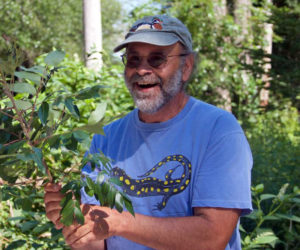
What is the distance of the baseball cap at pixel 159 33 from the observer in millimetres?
2017

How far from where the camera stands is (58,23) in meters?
21.8

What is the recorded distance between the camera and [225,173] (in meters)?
1.79

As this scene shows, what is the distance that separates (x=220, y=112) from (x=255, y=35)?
7.10 m

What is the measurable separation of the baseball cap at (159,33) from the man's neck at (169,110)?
26 cm

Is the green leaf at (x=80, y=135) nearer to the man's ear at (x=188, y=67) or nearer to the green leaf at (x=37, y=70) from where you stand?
the green leaf at (x=37, y=70)

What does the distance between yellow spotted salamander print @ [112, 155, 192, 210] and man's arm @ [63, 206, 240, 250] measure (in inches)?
5.8

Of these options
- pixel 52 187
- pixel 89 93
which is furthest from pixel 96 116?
pixel 52 187

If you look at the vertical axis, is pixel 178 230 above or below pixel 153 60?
below

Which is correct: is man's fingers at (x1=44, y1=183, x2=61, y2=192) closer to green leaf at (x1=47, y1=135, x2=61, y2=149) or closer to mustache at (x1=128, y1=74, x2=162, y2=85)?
green leaf at (x1=47, y1=135, x2=61, y2=149)

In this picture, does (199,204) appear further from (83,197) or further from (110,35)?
(110,35)

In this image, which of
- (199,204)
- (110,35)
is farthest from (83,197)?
(110,35)

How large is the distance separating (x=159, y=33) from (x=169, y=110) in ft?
1.14

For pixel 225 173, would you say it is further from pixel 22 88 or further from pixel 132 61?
pixel 22 88

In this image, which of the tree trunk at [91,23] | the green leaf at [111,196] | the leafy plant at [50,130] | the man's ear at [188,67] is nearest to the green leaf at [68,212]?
the leafy plant at [50,130]
